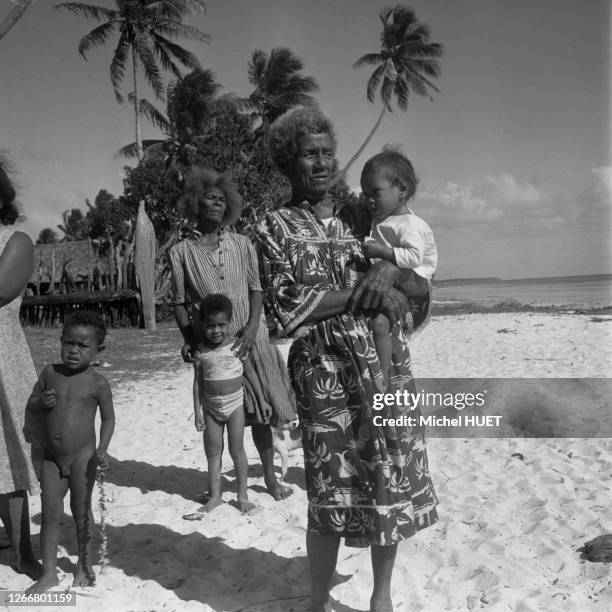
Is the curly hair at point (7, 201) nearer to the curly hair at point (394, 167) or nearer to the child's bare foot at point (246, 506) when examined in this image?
the curly hair at point (394, 167)

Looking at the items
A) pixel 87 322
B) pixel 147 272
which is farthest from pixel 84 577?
pixel 147 272

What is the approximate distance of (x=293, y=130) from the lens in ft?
6.40

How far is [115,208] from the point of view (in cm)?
1755

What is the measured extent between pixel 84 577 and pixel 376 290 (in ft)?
5.74

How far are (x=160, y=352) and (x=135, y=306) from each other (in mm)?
3976

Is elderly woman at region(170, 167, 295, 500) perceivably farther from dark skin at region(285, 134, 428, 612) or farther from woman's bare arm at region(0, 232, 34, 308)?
dark skin at region(285, 134, 428, 612)

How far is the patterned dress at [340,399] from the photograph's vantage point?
1.87 meters

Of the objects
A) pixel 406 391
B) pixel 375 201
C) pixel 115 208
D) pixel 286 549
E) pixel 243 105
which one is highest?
pixel 243 105

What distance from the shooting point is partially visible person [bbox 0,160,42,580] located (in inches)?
90.9

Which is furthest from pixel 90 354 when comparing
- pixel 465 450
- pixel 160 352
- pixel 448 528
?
pixel 160 352

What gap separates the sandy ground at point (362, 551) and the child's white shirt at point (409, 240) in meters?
1.33

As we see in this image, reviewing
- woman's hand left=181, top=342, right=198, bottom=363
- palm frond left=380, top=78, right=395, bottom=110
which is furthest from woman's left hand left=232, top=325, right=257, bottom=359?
palm frond left=380, top=78, right=395, bottom=110

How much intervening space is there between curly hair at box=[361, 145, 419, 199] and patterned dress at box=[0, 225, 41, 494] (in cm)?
150

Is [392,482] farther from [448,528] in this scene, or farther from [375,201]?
[448,528]
